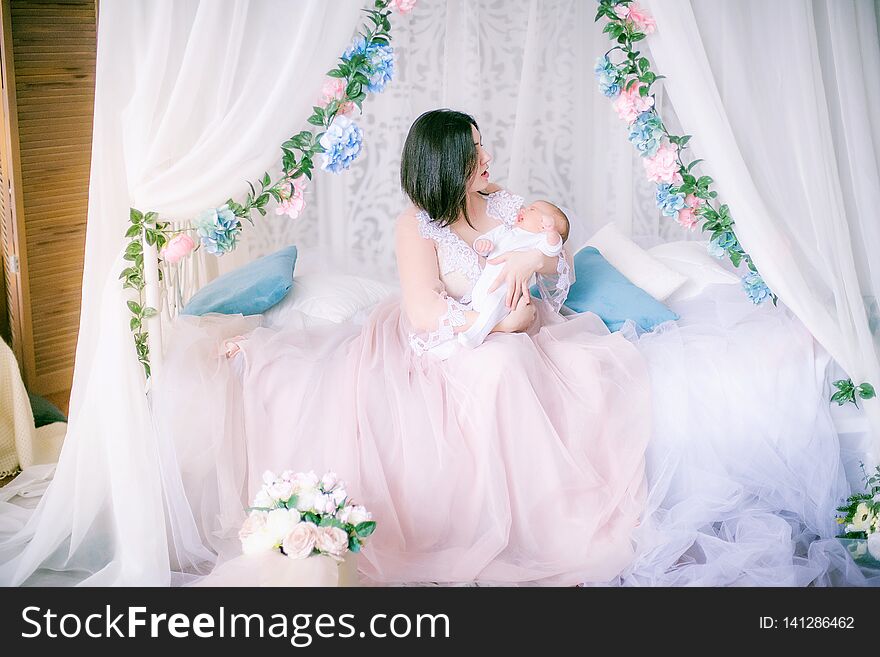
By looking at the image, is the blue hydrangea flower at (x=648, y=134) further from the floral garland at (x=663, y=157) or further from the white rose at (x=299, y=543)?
the white rose at (x=299, y=543)

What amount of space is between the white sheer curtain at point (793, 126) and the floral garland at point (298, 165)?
2.54 feet

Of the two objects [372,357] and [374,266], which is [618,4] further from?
[374,266]

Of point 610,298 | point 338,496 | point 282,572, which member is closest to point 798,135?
point 610,298

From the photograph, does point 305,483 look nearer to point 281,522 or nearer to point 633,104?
point 281,522

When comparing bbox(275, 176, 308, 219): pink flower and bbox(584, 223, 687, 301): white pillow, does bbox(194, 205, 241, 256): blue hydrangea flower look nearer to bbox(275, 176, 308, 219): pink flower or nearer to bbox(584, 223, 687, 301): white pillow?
bbox(275, 176, 308, 219): pink flower

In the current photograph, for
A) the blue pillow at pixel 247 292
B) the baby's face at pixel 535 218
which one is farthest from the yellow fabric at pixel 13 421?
the baby's face at pixel 535 218

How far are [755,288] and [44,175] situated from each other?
285cm

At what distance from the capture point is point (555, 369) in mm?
2896

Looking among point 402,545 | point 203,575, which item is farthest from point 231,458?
point 402,545

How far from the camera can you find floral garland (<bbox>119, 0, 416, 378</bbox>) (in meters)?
2.69

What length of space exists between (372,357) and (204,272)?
1228 millimetres

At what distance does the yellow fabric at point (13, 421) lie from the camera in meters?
3.66

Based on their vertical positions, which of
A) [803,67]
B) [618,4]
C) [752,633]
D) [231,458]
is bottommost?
[752,633]

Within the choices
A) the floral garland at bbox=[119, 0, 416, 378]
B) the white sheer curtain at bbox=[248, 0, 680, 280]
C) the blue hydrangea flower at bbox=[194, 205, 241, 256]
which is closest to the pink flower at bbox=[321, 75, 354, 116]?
the floral garland at bbox=[119, 0, 416, 378]
